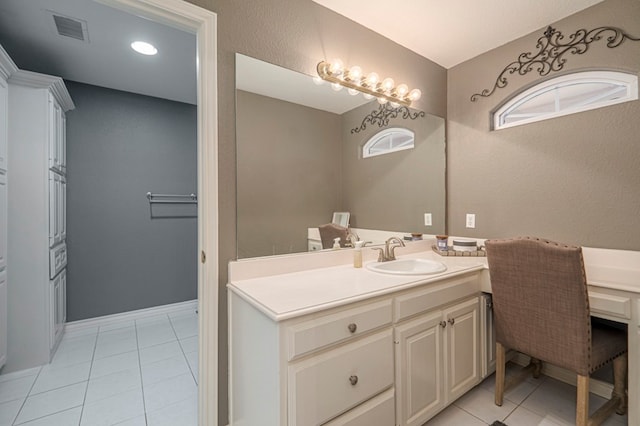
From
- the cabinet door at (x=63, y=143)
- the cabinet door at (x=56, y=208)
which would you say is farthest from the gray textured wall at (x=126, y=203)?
the cabinet door at (x=56, y=208)

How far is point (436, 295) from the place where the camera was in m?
1.53

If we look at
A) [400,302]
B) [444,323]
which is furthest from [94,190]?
[444,323]

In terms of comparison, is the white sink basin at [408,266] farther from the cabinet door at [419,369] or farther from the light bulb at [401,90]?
the light bulb at [401,90]

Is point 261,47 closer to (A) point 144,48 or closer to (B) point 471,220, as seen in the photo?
(A) point 144,48

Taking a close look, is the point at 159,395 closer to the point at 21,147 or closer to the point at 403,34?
the point at 21,147

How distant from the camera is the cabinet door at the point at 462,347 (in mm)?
1610

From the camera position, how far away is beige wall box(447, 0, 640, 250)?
5.44 feet

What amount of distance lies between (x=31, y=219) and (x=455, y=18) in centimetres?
A: 337

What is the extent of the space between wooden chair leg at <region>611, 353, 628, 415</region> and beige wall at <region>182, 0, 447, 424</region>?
216 centimetres

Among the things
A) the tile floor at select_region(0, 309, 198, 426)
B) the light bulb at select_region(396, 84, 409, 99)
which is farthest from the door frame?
the light bulb at select_region(396, 84, 409, 99)

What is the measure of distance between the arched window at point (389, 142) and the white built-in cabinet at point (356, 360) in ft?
3.34

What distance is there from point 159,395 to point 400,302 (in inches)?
66.4

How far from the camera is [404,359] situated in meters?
1.37

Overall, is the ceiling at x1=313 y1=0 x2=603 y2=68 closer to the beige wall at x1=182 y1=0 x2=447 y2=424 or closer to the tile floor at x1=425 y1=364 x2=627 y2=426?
the beige wall at x1=182 y1=0 x2=447 y2=424
